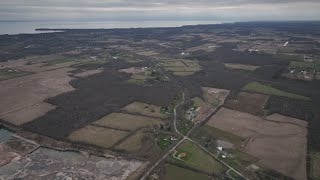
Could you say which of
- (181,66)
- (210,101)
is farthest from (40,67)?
(210,101)

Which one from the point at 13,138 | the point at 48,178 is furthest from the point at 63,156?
the point at 13,138

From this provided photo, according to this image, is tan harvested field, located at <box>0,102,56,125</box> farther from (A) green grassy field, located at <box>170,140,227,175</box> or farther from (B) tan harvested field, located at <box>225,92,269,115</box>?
(B) tan harvested field, located at <box>225,92,269,115</box>

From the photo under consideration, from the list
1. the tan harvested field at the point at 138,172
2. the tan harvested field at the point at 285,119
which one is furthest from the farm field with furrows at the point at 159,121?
the tan harvested field at the point at 285,119

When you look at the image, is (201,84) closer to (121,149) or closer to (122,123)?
(122,123)

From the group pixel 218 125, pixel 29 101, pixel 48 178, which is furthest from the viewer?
pixel 29 101

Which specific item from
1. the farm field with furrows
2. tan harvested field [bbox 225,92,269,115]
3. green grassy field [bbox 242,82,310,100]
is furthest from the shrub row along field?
tan harvested field [bbox 225,92,269,115]

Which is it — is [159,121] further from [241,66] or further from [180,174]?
[241,66]
